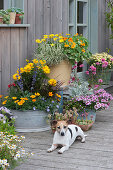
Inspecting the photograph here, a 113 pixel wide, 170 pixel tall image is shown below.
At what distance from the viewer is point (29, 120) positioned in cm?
448

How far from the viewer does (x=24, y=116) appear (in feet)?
14.7

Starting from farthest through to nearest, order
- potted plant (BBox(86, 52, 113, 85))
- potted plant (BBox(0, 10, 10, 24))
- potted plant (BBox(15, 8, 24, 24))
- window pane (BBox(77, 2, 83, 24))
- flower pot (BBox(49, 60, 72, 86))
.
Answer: window pane (BBox(77, 2, 83, 24))
potted plant (BBox(86, 52, 113, 85))
flower pot (BBox(49, 60, 72, 86))
potted plant (BBox(15, 8, 24, 24))
potted plant (BBox(0, 10, 10, 24))

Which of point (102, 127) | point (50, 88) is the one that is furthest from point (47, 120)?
point (102, 127)

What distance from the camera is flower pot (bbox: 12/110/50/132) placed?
14.7 feet

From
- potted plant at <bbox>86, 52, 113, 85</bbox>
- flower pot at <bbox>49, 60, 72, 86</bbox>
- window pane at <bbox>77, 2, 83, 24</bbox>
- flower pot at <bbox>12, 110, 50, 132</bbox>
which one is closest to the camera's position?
flower pot at <bbox>12, 110, 50, 132</bbox>

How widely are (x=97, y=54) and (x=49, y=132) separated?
3020 mm

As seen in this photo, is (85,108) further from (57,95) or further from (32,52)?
(32,52)

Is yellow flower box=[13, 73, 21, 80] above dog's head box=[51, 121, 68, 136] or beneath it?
above

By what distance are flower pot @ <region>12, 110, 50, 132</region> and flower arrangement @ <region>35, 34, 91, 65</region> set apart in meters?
0.92

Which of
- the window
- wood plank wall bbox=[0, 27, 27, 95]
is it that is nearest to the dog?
wood plank wall bbox=[0, 27, 27, 95]

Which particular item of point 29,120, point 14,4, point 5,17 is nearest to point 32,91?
point 29,120

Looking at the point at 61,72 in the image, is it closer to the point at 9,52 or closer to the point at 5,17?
the point at 9,52

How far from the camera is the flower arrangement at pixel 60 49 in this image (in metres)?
5.10

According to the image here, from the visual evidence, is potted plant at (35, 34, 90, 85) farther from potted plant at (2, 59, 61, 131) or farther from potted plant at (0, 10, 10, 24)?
potted plant at (0, 10, 10, 24)
